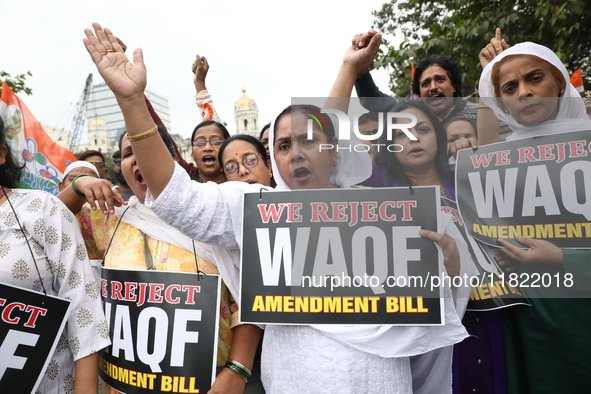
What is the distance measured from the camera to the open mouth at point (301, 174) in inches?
73.2

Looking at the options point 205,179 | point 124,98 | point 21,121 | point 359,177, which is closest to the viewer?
point 124,98

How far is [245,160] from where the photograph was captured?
8.74 feet

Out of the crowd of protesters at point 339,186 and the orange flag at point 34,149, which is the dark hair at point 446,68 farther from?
the orange flag at point 34,149

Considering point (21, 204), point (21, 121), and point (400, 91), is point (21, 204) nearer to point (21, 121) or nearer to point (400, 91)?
point (21, 121)

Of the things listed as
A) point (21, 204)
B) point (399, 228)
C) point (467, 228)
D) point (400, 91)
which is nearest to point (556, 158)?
point (467, 228)

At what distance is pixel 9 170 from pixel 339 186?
1391 millimetres

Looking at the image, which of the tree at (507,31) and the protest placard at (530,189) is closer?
the protest placard at (530,189)

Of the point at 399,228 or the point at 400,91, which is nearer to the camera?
the point at 399,228

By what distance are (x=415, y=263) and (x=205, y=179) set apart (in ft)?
A: 6.24

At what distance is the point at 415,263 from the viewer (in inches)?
67.0

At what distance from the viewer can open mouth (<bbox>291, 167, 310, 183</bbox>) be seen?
1.86 meters

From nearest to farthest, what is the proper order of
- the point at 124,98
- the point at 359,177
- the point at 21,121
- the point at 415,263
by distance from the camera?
the point at 124,98, the point at 415,263, the point at 359,177, the point at 21,121

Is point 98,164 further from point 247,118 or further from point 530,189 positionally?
point 247,118

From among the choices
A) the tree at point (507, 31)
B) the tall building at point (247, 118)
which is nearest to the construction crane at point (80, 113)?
the tall building at point (247, 118)
